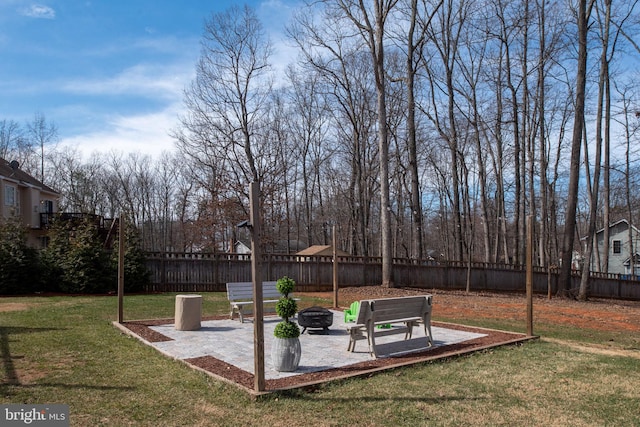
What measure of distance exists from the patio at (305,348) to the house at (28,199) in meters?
23.3

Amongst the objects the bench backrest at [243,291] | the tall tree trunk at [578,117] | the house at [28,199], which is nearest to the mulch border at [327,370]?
the bench backrest at [243,291]

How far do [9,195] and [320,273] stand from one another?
20096 millimetres

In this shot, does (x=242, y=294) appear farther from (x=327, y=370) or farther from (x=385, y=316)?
(x=327, y=370)

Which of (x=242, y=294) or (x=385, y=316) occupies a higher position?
(x=385, y=316)

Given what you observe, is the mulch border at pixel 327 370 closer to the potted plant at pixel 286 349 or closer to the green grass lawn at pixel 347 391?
the green grass lawn at pixel 347 391

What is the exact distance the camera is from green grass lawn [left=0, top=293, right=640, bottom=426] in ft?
14.9

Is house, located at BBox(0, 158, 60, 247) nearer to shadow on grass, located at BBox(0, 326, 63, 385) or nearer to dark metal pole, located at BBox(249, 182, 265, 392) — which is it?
shadow on grass, located at BBox(0, 326, 63, 385)

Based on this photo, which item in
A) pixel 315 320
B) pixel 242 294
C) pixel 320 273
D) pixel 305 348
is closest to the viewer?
pixel 305 348

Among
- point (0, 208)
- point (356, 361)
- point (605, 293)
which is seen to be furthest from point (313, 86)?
point (356, 361)

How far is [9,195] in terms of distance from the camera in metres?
28.5

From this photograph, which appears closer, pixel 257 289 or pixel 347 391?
pixel 257 289

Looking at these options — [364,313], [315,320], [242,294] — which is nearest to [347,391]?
[364,313]

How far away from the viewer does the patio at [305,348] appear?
5980mm

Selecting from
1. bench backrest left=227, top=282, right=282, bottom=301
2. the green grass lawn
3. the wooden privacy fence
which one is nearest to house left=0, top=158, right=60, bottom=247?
the wooden privacy fence
